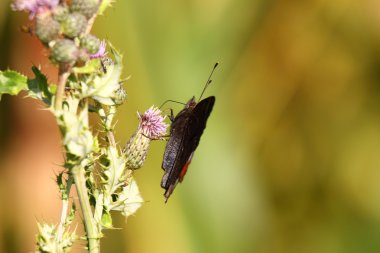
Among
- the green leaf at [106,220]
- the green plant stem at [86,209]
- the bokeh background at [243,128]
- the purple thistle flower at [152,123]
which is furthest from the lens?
the bokeh background at [243,128]

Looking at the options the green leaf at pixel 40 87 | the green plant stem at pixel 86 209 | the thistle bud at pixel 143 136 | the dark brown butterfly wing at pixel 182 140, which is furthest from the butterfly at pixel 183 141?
the green leaf at pixel 40 87

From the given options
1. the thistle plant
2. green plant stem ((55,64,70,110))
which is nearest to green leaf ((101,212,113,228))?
the thistle plant

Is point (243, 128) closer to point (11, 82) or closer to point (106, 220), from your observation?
point (106, 220)

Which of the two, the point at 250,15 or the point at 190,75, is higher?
the point at 250,15

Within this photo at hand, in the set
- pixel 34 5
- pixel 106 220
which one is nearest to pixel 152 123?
pixel 106 220

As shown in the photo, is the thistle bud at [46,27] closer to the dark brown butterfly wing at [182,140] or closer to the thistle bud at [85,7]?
the thistle bud at [85,7]

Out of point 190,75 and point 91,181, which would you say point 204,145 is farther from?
point 91,181

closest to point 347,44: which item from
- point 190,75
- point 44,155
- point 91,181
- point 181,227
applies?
point 190,75
